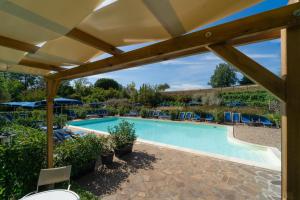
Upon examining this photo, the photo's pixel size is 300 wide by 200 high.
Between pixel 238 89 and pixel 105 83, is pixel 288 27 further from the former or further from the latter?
pixel 105 83

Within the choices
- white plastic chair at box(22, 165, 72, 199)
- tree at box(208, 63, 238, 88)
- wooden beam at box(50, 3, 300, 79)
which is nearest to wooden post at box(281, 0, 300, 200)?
wooden beam at box(50, 3, 300, 79)

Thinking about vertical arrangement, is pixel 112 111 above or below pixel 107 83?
below

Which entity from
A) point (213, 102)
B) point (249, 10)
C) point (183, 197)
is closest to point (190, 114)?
point (213, 102)

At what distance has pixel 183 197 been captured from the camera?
3.36 m

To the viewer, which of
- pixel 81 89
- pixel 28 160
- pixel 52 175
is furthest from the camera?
pixel 81 89

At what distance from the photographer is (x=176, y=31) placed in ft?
6.23

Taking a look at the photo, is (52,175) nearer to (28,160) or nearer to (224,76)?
(28,160)

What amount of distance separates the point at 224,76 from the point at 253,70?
158 feet

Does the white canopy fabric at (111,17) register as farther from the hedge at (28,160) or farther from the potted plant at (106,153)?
the potted plant at (106,153)

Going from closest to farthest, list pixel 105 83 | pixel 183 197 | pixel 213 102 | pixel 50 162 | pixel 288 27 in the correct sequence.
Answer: pixel 288 27 → pixel 183 197 → pixel 50 162 → pixel 213 102 → pixel 105 83

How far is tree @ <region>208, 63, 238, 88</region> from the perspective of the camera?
146 ft

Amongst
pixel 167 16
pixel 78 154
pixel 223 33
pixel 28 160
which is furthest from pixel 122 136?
pixel 223 33

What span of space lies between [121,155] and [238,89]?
71.4ft

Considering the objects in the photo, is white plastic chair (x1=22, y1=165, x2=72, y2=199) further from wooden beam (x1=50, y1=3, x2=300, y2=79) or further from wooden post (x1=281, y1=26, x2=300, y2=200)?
wooden post (x1=281, y1=26, x2=300, y2=200)
